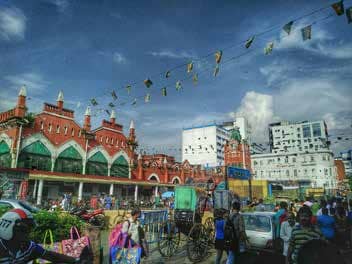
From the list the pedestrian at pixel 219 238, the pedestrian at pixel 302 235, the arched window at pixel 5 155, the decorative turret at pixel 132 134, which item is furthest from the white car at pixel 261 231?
the decorative turret at pixel 132 134

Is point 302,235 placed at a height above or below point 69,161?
below

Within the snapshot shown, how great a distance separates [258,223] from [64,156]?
76.3ft

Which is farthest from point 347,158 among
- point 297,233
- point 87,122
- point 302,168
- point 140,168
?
point 297,233

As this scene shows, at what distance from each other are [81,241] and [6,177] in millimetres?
19138

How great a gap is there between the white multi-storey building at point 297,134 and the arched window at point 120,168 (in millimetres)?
72055

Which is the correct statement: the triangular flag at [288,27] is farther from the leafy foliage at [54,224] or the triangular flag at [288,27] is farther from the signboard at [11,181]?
the signboard at [11,181]

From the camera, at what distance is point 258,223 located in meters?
9.27

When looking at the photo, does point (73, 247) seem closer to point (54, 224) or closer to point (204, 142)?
point (54, 224)

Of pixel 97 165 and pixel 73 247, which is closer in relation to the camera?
pixel 73 247

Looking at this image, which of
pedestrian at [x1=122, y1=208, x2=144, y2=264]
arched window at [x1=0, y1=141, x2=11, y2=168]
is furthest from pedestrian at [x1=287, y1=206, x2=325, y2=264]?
arched window at [x1=0, y1=141, x2=11, y2=168]

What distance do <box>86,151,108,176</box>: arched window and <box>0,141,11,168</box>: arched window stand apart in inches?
322

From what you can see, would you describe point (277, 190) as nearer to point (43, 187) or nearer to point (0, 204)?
point (43, 187)

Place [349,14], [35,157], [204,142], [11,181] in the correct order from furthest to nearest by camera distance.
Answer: [204,142] < [35,157] < [11,181] < [349,14]

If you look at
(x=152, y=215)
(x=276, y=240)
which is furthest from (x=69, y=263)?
(x=276, y=240)
